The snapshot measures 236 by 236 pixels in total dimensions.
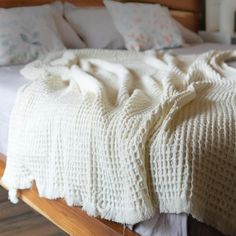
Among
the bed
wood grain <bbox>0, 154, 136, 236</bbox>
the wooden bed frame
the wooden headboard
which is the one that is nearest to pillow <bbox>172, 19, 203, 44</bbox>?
the wooden headboard

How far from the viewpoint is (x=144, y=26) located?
2775 mm

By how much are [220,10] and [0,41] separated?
7.44 feet

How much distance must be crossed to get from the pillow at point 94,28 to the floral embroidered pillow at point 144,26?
60 mm

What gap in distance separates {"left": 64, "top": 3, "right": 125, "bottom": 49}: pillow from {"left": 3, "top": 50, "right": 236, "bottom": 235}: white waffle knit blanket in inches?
41.8

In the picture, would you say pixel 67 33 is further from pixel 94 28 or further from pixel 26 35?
pixel 26 35

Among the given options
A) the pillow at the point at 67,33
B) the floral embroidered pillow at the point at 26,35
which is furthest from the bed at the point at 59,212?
the pillow at the point at 67,33

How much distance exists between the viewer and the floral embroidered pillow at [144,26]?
2715mm

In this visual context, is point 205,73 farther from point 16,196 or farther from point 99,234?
point 16,196

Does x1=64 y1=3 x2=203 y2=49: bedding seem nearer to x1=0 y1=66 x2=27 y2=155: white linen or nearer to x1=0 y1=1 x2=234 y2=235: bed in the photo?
x1=0 y1=1 x2=234 y2=235: bed

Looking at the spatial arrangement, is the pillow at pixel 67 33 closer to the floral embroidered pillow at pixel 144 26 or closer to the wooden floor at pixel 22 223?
the floral embroidered pillow at pixel 144 26

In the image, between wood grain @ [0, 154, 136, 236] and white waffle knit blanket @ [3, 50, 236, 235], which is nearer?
white waffle knit blanket @ [3, 50, 236, 235]

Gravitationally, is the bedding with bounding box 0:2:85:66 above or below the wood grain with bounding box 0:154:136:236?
above

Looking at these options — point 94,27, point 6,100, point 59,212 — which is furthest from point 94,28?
point 59,212

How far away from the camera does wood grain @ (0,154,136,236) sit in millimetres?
1220
